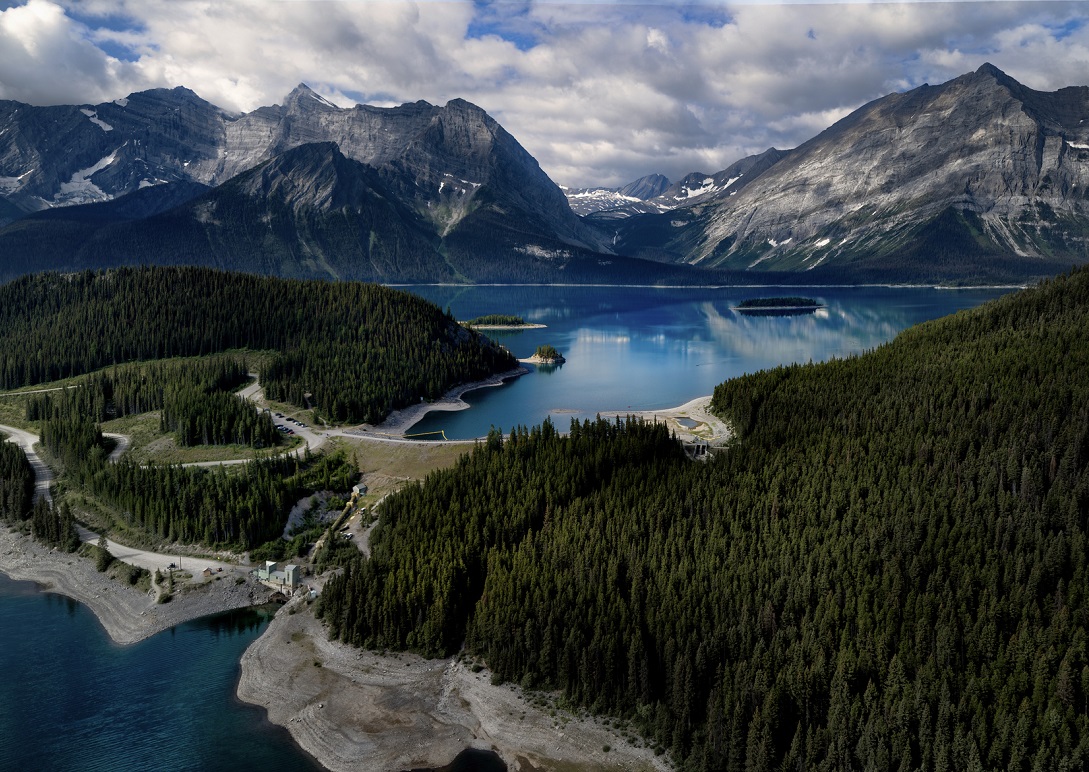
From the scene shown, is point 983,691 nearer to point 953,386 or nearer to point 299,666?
point 299,666

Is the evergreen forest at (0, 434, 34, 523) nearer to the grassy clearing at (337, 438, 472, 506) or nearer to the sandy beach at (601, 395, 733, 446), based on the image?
the grassy clearing at (337, 438, 472, 506)

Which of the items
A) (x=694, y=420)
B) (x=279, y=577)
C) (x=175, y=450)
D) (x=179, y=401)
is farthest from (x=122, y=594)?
(x=694, y=420)

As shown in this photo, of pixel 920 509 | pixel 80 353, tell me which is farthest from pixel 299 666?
pixel 80 353

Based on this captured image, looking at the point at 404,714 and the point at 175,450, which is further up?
the point at 175,450

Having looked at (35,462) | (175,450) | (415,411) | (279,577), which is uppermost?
(415,411)

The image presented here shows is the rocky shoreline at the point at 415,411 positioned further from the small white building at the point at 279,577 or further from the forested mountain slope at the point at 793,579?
the small white building at the point at 279,577

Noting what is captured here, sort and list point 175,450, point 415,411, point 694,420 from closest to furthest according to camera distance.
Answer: point 175,450 → point 694,420 → point 415,411

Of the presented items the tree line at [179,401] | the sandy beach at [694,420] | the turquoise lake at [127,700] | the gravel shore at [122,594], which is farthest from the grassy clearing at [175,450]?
the sandy beach at [694,420]

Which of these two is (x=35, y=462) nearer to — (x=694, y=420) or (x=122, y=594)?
(x=122, y=594)
